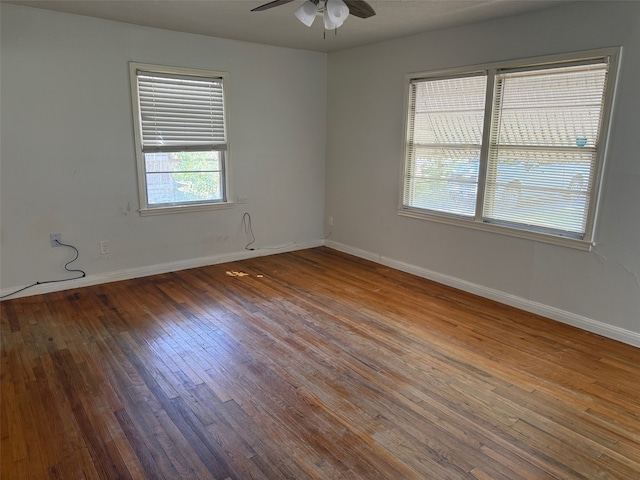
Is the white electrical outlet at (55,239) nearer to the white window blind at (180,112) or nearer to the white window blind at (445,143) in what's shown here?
the white window blind at (180,112)

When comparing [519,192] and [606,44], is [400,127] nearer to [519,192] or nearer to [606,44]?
[519,192]

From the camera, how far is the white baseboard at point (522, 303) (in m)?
3.25

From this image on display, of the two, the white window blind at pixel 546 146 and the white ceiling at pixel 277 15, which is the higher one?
the white ceiling at pixel 277 15

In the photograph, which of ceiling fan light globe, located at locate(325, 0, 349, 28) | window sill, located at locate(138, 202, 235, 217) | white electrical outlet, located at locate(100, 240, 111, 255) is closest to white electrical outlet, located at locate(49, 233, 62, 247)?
white electrical outlet, located at locate(100, 240, 111, 255)

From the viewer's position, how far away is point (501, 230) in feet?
12.7

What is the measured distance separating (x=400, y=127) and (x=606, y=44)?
1.98 metres

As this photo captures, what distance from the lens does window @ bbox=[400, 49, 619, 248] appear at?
3.25 m

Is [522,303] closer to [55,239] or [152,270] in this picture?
[152,270]

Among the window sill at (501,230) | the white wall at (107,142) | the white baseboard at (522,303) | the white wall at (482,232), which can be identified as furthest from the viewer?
the white wall at (107,142)

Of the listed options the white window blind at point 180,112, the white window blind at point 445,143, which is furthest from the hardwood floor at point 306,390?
the white window blind at point 180,112

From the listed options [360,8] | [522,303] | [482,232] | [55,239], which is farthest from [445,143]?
[55,239]

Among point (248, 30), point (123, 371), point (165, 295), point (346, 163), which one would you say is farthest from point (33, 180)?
point (346, 163)

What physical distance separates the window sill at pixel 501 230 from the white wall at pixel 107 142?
70.5 inches

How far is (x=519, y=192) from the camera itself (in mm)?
3740
